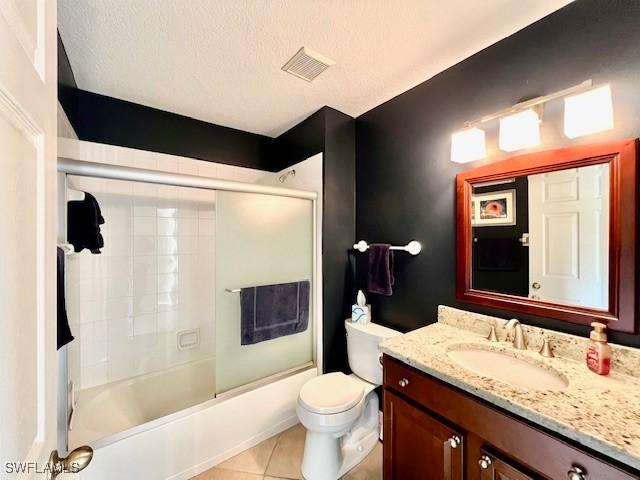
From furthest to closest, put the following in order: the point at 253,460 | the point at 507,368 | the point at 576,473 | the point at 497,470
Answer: the point at 253,460 → the point at 507,368 → the point at 497,470 → the point at 576,473

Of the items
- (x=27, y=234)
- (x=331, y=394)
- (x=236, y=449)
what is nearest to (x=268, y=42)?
(x=27, y=234)

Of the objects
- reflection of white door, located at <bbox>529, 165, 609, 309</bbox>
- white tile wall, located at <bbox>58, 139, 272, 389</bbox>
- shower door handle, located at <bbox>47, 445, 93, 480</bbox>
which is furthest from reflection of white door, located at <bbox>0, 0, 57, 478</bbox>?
reflection of white door, located at <bbox>529, 165, 609, 309</bbox>

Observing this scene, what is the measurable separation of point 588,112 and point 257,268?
1.76 metres

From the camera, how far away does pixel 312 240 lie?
6.66 feet

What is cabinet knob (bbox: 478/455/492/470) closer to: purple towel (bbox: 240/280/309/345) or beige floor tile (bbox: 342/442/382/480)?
beige floor tile (bbox: 342/442/382/480)

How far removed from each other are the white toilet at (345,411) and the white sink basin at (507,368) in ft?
1.68

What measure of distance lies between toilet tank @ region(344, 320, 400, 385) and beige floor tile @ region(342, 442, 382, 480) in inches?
16.9

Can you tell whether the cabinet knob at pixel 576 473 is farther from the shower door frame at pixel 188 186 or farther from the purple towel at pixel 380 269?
the shower door frame at pixel 188 186

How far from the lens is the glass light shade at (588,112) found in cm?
98

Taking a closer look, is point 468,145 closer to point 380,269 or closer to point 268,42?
point 380,269

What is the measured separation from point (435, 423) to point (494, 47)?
175 cm

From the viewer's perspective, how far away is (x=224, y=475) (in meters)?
1.50

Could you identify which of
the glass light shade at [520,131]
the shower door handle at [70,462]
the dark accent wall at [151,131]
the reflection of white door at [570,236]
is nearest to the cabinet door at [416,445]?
the reflection of white door at [570,236]

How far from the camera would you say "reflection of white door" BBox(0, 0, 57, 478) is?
380 millimetres
